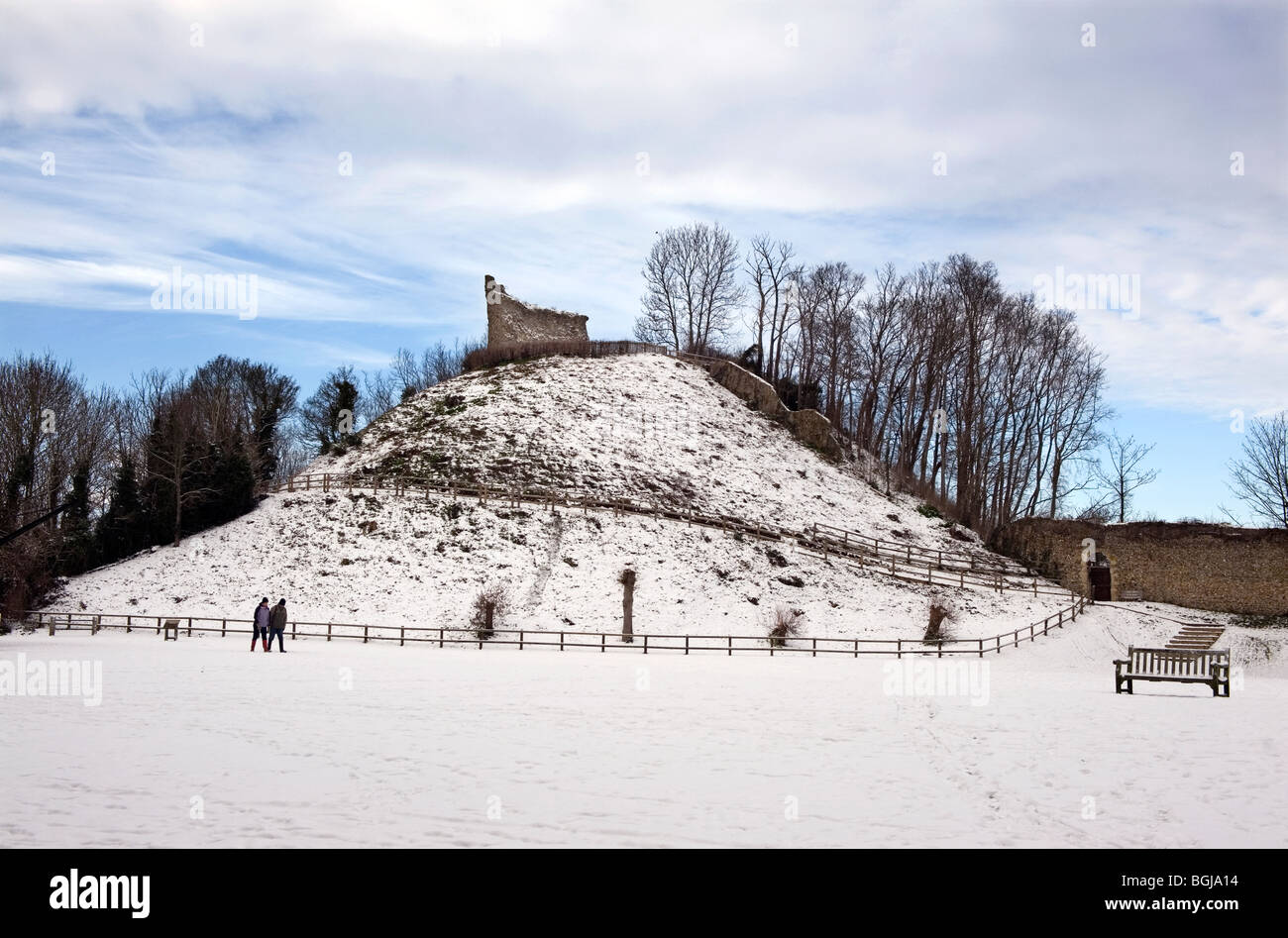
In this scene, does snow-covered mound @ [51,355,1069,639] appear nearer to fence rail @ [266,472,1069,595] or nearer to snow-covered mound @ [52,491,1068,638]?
snow-covered mound @ [52,491,1068,638]

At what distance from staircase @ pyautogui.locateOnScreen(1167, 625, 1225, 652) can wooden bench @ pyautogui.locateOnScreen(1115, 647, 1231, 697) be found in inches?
429

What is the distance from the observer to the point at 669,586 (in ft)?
129

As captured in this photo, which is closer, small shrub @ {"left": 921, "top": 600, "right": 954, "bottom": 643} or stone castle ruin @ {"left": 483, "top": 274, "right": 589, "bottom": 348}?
small shrub @ {"left": 921, "top": 600, "right": 954, "bottom": 643}

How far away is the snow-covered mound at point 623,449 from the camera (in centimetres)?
4912

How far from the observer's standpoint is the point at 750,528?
1811 inches

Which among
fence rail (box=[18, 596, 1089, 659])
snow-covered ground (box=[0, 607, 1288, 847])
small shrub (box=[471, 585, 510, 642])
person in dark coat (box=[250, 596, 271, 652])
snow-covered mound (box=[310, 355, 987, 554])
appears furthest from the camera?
snow-covered mound (box=[310, 355, 987, 554])

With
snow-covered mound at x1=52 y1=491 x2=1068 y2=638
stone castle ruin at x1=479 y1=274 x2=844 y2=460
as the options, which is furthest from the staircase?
stone castle ruin at x1=479 y1=274 x2=844 y2=460

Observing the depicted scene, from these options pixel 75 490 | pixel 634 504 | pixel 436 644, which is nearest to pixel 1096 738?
pixel 436 644

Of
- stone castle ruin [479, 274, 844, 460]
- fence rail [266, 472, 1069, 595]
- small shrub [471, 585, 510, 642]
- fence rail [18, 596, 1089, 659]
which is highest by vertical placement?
stone castle ruin [479, 274, 844, 460]

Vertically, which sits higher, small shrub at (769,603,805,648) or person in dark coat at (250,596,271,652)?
person in dark coat at (250,596,271,652)

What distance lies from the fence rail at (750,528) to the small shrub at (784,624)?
7.26 meters

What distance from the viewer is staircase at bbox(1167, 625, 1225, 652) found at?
31.9 metres

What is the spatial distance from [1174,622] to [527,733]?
105 ft

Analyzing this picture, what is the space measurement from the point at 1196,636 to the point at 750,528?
741 inches
